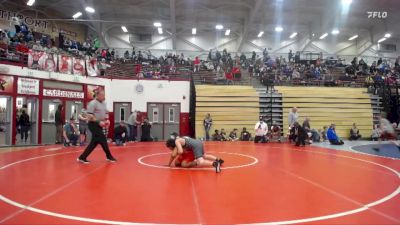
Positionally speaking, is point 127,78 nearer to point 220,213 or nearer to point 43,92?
point 43,92

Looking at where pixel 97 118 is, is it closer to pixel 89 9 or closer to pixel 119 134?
pixel 119 134

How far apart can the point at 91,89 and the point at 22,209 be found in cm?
1680

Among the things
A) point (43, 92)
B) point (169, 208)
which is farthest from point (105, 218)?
point (43, 92)

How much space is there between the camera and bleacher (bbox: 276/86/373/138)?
21734 mm

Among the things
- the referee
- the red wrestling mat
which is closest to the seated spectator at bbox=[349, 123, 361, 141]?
the red wrestling mat

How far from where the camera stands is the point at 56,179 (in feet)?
20.7

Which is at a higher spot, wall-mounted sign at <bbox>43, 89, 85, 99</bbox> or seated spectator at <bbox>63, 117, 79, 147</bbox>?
wall-mounted sign at <bbox>43, 89, 85, 99</bbox>

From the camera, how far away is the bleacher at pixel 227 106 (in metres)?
21.3

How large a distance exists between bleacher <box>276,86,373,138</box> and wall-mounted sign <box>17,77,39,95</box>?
1429 cm

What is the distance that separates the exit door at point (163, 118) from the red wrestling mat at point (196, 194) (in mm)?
14083

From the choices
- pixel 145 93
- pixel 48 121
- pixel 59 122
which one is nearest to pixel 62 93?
pixel 48 121

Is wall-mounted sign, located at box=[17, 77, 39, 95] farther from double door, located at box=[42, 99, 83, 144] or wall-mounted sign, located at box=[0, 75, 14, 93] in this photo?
double door, located at box=[42, 99, 83, 144]

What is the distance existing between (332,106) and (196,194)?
19.6 metres

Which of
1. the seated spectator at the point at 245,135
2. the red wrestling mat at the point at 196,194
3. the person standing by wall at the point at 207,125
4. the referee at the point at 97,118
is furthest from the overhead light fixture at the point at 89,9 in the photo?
the red wrestling mat at the point at 196,194
